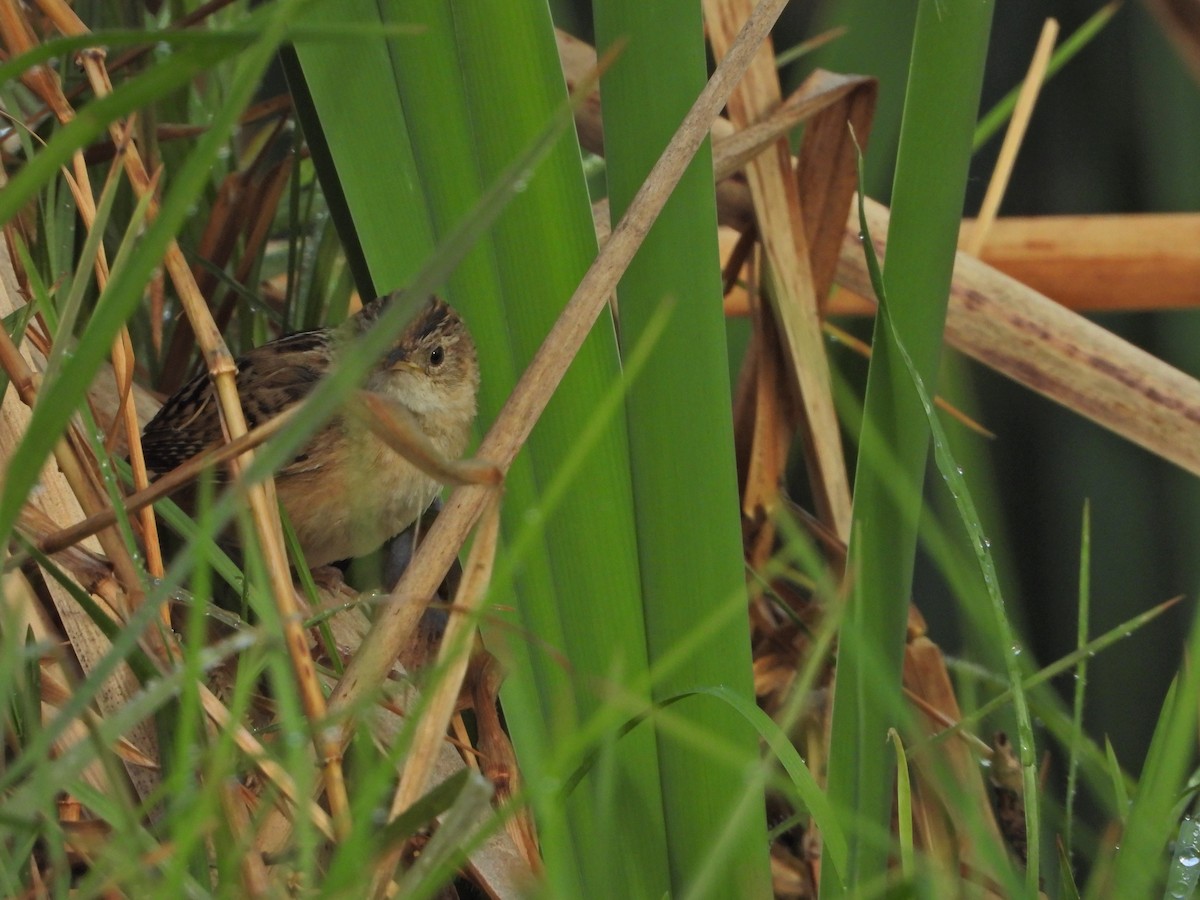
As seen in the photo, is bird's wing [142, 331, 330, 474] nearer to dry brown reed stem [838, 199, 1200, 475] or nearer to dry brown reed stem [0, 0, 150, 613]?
dry brown reed stem [0, 0, 150, 613]

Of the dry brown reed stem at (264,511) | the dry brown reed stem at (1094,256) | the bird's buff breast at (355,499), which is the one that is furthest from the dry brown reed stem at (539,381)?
the dry brown reed stem at (1094,256)

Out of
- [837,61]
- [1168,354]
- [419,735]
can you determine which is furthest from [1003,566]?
[1168,354]

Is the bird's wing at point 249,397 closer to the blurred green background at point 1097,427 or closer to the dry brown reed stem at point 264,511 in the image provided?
the dry brown reed stem at point 264,511

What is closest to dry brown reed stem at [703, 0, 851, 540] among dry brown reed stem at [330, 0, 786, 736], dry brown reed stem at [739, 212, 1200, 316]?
dry brown reed stem at [739, 212, 1200, 316]

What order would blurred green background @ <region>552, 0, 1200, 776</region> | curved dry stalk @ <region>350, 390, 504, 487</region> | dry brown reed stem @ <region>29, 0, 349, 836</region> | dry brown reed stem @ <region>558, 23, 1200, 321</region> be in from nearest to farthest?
curved dry stalk @ <region>350, 390, 504, 487</region>, dry brown reed stem @ <region>29, 0, 349, 836</region>, dry brown reed stem @ <region>558, 23, 1200, 321</region>, blurred green background @ <region>552, 0, 1200, 776</region>

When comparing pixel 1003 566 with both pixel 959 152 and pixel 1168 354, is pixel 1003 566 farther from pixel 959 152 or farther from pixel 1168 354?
pixel 1168 354

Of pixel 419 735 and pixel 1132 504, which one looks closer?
pixel 419 735

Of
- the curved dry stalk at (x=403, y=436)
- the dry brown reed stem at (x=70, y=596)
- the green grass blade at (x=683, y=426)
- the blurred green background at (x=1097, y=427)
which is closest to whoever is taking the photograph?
the curved dry stalk at (x=403, y=436)
